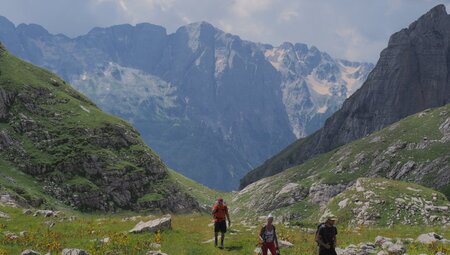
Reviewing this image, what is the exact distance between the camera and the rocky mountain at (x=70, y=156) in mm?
77812

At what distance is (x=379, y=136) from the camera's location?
550 feet

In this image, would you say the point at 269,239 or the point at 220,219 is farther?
the point at 220,219

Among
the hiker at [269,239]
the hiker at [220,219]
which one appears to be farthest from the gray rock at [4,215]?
the hiker at [269,239]

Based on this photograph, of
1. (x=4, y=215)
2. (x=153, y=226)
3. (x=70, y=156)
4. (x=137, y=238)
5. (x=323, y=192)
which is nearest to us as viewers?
(x=137, y=238)

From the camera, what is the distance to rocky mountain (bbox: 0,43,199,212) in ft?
255

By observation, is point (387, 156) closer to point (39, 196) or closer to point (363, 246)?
point (39, 196)

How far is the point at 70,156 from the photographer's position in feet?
279

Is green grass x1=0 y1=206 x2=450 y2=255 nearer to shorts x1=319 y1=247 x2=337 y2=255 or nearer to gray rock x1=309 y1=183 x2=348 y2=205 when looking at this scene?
shorts x1=319 y1=247 x2=337 y2=255

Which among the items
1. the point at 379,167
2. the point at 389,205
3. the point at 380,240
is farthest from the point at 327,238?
the point at 379,167

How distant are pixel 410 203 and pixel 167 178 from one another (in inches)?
2118

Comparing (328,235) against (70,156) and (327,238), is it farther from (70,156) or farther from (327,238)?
(70,156)

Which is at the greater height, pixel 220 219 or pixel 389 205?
pixel 389 205

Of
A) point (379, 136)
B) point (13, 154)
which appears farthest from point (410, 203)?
point (379, 136)

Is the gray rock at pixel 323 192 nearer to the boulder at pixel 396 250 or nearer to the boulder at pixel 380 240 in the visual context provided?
the boulder at pixel 380 240
